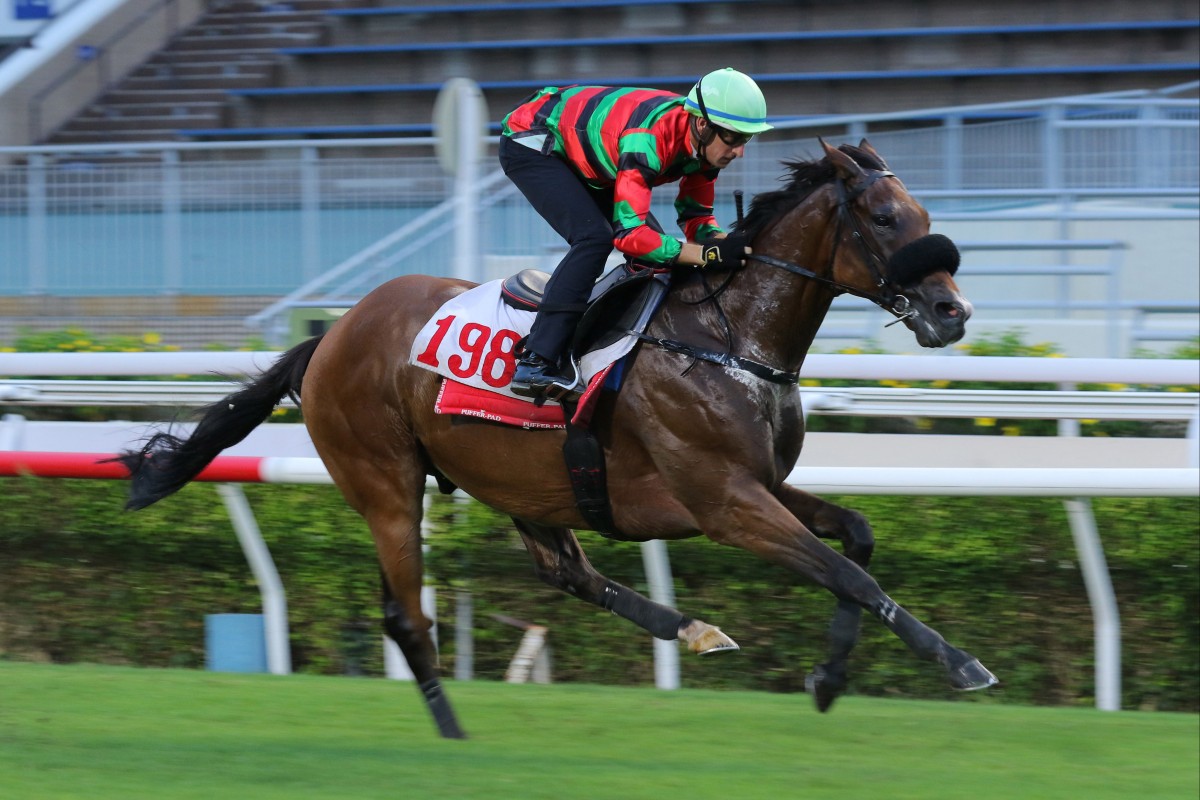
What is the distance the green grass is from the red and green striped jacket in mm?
1223

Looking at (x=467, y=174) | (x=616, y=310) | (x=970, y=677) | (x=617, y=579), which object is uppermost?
(x=467, y=174)

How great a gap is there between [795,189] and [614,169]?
449mm

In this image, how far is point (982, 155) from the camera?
296 inches

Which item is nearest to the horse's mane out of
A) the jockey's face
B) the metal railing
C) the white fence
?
the jockey's face

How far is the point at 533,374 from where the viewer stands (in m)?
3.77

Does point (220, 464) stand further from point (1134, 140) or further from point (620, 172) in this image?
point (1134, 140)

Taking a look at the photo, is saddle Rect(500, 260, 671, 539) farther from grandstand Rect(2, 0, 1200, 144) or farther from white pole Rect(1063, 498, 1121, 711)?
grandstand Rect(2, 0, 1200, 144)

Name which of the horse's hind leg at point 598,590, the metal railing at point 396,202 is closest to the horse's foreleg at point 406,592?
the horse's hind leg at point 598,590

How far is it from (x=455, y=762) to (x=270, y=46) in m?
10.3

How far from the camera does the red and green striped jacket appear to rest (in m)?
3.63

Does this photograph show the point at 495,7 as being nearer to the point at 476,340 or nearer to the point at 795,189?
the point at 476,340

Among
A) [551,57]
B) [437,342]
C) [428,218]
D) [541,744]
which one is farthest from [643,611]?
[551,57]

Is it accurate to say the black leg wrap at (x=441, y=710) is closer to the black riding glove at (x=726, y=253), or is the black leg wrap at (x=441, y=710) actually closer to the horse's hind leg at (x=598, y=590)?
the horse's hind leg at (x=598, y=590)

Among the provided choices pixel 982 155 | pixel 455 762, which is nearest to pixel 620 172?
pixel 455 762
